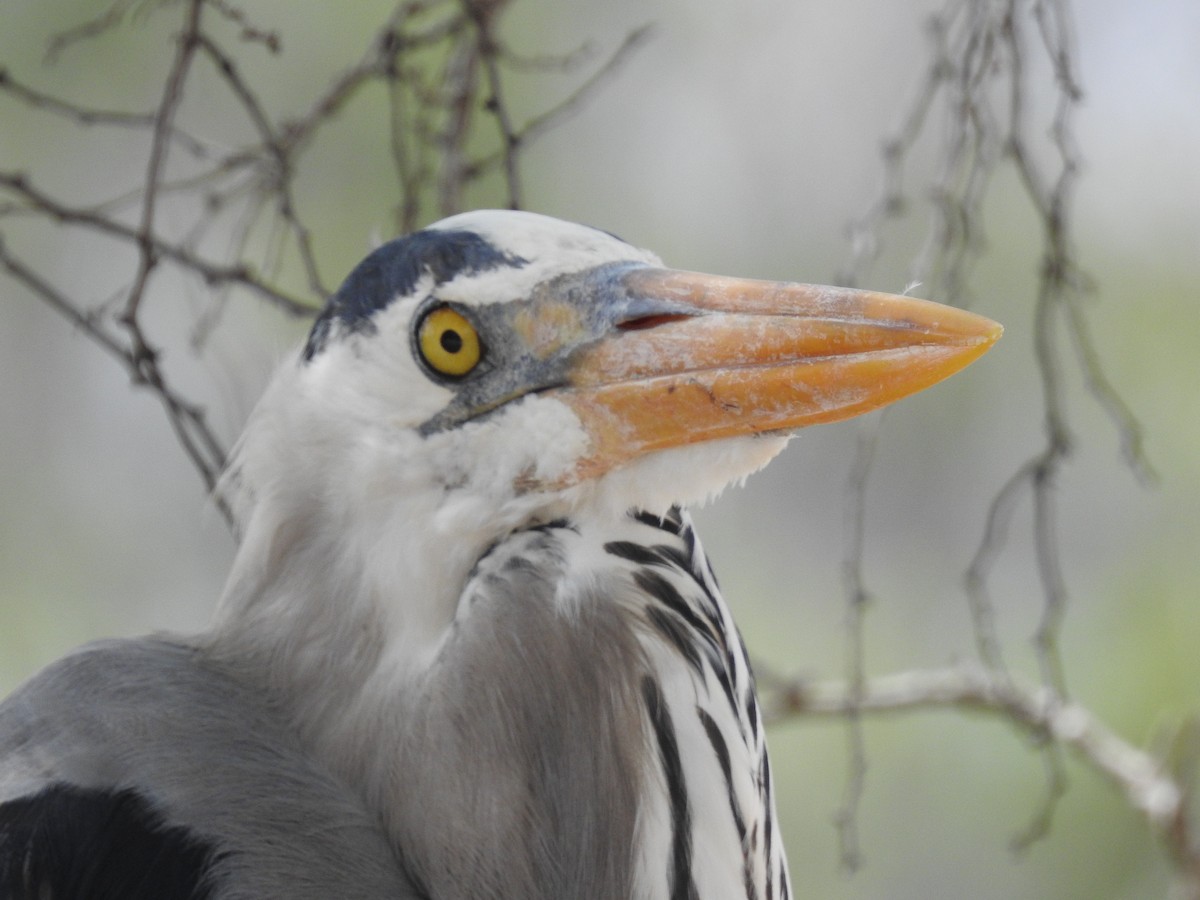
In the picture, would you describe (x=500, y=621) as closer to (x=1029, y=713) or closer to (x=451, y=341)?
(x=451, y=341)

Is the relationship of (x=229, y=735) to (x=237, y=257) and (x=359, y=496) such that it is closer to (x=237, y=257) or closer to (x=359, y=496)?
(x=359, y=496)

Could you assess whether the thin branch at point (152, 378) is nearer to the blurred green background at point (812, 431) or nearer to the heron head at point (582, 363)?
the heron head at point (582, 363)

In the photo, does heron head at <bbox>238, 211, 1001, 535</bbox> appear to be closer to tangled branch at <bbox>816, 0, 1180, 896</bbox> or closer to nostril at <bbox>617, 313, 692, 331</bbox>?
nostril at <bbox>617, 313, 692, 331</bbox>

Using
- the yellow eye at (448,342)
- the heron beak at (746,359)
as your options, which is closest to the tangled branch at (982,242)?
the heron beak at (746,359)

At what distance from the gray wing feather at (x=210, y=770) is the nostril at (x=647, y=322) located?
0.50 m

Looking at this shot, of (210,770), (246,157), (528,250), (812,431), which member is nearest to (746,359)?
(528,250)

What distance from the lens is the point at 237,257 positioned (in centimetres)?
171

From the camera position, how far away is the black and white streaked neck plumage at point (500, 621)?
1167mm

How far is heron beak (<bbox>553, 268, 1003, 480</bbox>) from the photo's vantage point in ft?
3.74

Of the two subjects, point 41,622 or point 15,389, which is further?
point 15,389

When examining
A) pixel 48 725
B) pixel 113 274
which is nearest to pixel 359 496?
pixel 48 725

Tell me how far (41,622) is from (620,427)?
135 inches

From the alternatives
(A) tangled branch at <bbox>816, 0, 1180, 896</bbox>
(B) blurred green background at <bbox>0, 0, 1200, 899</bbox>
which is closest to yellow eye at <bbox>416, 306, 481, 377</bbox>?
(A) tangled branch at <bbox>816, 0, 1180, 896</bbox>

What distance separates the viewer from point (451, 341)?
1.24 meters
